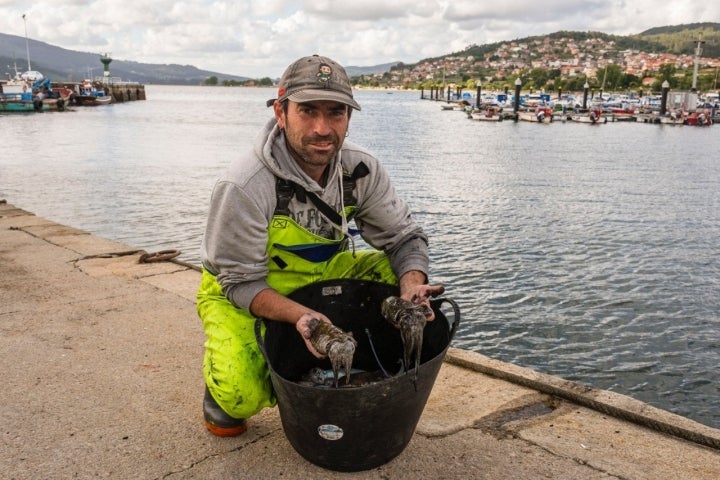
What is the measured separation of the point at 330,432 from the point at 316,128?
1.29 meters

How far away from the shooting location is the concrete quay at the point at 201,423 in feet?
9.05

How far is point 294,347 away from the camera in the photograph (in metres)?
3.24

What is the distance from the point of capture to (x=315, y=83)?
2.78 metres

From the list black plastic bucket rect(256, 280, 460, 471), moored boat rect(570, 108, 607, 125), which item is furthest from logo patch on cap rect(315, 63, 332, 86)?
moored boat rect(570, 108, 607, 125)

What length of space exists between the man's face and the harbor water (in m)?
4.72

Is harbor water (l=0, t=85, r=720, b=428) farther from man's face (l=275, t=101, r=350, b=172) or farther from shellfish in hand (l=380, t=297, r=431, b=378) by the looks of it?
man's face (l=275, t=101, r=350, b=172)

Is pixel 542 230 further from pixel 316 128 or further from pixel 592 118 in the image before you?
pixel 592 118

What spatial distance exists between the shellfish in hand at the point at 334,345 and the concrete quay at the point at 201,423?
572 millimetres

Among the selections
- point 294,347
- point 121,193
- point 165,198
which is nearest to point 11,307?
point 294,347

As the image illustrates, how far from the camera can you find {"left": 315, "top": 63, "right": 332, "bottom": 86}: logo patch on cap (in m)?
2.79

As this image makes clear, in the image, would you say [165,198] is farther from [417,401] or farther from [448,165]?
[417,401]

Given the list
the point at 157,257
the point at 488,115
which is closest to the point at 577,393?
the point at 157,257

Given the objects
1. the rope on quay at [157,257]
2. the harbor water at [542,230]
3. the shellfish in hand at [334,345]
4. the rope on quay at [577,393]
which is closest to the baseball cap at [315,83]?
the shellfish in hand at [334,345]

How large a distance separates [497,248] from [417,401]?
9857mm
